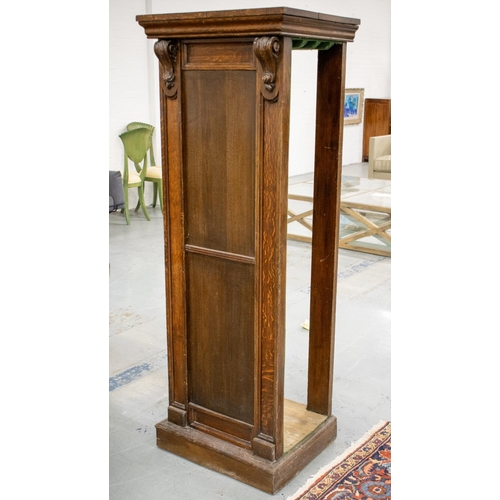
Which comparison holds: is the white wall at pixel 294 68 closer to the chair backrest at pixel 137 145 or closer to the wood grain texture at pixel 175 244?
the chair backrest at pixel 137 145

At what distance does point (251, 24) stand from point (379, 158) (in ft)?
23.1

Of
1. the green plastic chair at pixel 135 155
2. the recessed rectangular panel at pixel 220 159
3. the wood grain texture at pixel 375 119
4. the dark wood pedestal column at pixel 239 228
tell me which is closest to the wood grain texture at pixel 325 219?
the dark wood pedestal column at pixel 239 228

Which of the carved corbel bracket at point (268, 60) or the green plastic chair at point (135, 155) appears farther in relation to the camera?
the green plastic chair at point (135, 155)

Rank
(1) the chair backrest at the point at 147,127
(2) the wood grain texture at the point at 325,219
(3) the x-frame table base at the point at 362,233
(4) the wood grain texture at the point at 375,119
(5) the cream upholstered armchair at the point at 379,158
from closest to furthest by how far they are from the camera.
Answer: (2) the wood grain texture at the point at 325,219
(3) the x-frame table base at the point at 362,233
(1) the chair backrest at the point at 147,127
(5) the cream upholstered armchair at the point at 379,158
(4) the wood grain texture at the point at 375,119

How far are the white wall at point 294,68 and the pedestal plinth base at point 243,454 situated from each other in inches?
212

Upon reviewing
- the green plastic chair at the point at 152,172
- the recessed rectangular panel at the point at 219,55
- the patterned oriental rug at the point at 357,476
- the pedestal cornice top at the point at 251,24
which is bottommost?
the patterned oriental rug at the point at 357,476

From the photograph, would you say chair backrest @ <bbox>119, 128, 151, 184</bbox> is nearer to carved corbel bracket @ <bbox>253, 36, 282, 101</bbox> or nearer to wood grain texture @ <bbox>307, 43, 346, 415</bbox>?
wood grain texture @ <bbox>307, 43, 346, 415</bbox>

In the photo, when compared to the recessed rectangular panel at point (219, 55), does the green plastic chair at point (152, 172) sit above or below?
below

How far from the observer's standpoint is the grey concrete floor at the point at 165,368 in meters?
2.57

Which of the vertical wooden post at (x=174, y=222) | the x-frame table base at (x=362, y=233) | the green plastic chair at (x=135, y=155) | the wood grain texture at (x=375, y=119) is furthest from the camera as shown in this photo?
the wood grain texture at (x=375, y=119)

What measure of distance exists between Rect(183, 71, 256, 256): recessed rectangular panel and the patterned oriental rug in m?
0.97

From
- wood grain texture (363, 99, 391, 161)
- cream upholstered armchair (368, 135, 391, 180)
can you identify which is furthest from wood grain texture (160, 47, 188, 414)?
wood grain texture (363, 99, 391, 161)

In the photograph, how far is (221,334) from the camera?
2559 mm

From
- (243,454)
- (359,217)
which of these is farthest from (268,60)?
(359,217)
